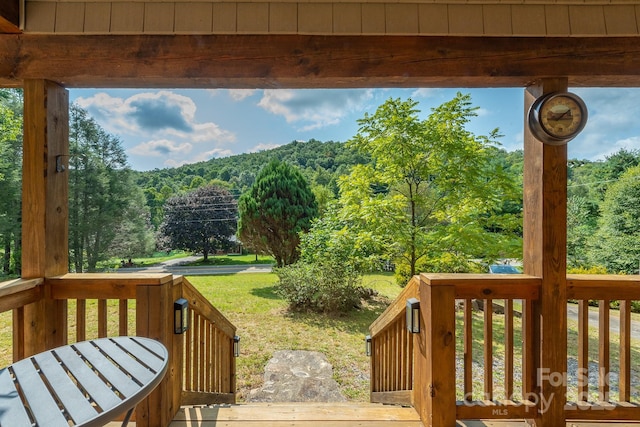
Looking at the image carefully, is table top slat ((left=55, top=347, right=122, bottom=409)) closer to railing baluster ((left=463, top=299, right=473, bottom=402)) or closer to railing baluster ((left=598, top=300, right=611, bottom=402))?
railing baluster ((left=463, top=299, right=473, bottom=402))

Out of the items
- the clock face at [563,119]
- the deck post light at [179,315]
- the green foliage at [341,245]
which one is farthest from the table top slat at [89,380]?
the green foliage at [341,245]

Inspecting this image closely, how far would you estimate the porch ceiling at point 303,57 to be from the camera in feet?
5.98

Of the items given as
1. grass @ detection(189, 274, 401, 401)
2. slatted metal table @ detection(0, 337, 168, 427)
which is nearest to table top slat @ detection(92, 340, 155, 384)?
slatted metal table @ detection(0, 337, 168, 427)

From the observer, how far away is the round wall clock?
171 centimetres

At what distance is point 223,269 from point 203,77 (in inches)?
391

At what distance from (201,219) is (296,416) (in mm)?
10283

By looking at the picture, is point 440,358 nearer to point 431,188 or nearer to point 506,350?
point 506,350

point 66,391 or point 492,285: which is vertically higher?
point 492,285

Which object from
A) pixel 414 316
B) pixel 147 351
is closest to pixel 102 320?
pixel 147 351

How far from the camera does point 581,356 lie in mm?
1691

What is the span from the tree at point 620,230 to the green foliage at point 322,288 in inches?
273

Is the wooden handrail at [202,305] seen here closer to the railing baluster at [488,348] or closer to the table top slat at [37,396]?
the table top slat at [37,396]

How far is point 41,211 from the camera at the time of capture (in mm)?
1810

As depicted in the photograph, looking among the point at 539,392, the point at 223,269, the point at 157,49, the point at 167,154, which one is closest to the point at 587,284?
the point at 539,392
